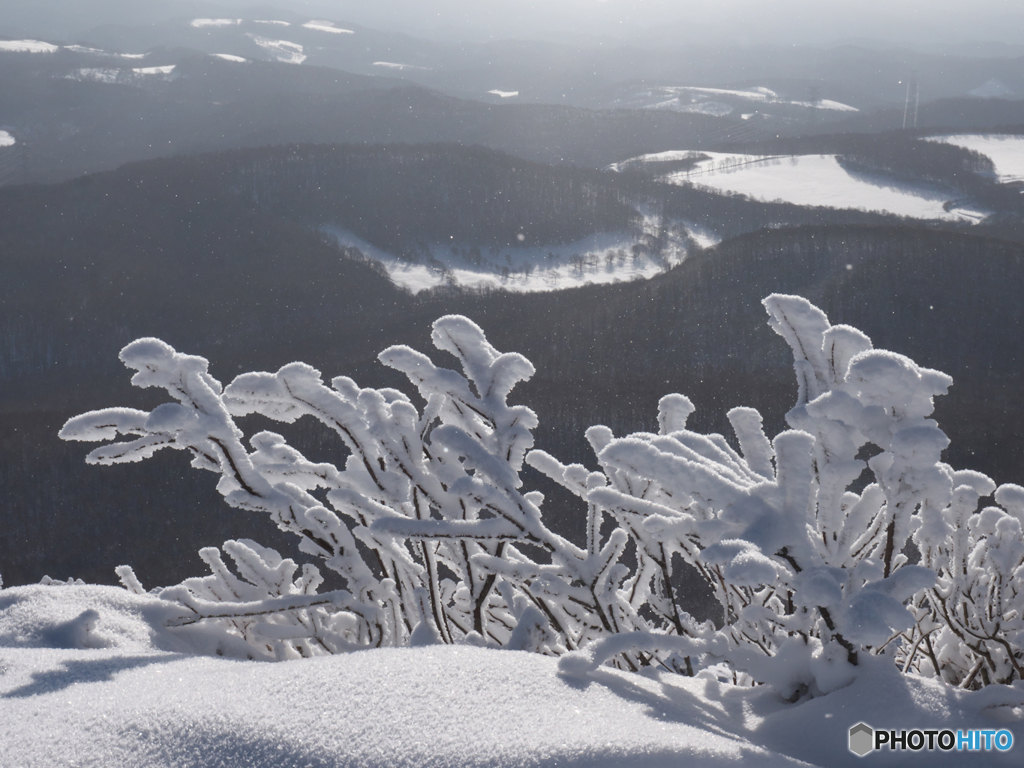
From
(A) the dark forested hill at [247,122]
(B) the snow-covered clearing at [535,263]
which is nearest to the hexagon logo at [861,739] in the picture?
(B) the snow-covered clearing at [535,263]

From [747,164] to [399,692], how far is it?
55.0 m

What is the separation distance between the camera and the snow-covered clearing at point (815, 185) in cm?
3888

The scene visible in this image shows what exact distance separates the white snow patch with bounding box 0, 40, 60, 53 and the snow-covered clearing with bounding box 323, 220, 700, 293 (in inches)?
2994

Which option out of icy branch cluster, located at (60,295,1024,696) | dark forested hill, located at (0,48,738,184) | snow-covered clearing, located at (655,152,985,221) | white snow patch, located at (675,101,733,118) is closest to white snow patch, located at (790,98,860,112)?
white snow patch, located at (675,101,733,118)

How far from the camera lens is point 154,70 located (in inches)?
3428

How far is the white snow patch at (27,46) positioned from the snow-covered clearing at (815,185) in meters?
85.5

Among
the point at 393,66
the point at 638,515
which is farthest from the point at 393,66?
the point at 638,515

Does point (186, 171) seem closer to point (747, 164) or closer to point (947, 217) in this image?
point (747, 164)

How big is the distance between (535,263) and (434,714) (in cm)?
3598

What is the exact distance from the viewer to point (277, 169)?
146 ft

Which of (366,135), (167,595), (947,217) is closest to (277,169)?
(366,135)

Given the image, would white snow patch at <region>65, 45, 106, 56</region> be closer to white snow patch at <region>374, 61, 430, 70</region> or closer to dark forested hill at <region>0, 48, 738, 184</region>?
dark forested hill at <region>0, 48, 738, 184</region>

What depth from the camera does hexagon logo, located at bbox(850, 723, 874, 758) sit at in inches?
55.6

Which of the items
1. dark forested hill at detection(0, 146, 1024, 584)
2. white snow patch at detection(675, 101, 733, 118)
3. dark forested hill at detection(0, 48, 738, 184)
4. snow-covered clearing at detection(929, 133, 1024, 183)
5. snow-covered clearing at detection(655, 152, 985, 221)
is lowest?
dark forested hill at detection(0, 146, 1024, 584)
